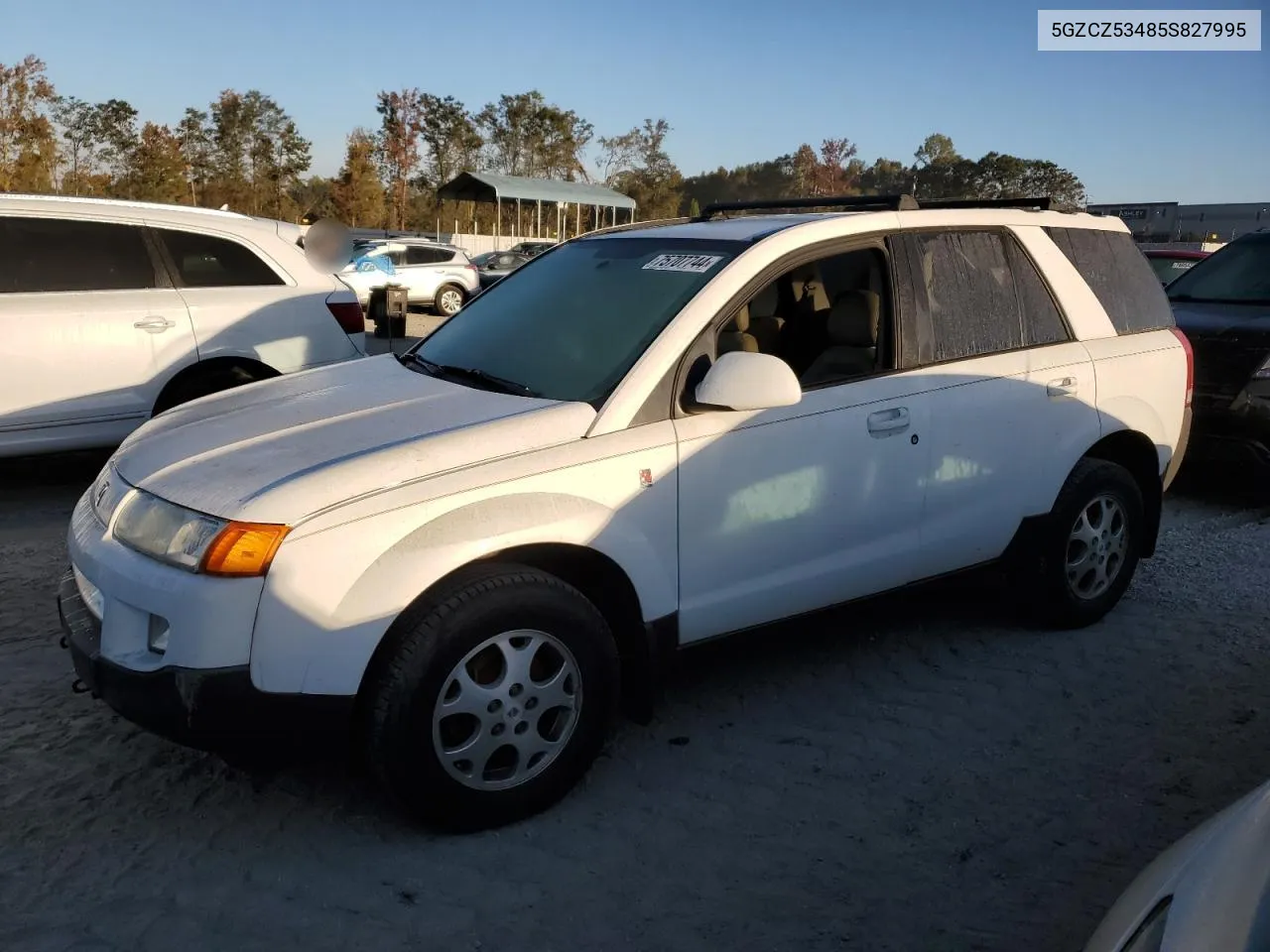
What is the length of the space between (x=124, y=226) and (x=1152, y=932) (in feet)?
21.3

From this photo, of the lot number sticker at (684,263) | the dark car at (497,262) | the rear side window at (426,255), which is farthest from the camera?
the dark car at (497,262)

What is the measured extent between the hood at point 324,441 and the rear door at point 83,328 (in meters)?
2.80

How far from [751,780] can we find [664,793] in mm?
293

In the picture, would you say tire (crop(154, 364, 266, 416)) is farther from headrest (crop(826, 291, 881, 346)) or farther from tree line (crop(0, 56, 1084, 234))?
tree line (crop(0, 56, 1084, 234))

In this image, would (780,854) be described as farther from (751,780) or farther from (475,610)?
(475,610)

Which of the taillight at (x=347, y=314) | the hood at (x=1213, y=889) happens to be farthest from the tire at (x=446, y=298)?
the hood at (x=1213, y=889)

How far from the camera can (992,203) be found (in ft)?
15.0

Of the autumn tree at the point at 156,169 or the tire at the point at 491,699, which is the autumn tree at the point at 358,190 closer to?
the autumn tree at the point at 156,169

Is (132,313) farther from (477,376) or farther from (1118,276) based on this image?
(1118,276)

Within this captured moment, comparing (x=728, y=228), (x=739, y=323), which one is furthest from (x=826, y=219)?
(x=739, y=323)

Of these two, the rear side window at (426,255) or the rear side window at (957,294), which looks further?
the rear side window at (426,255)

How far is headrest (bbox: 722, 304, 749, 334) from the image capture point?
3571 millimetres

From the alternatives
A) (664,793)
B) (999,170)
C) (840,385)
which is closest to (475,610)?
(664,793)

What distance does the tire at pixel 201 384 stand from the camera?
6.32 meters
